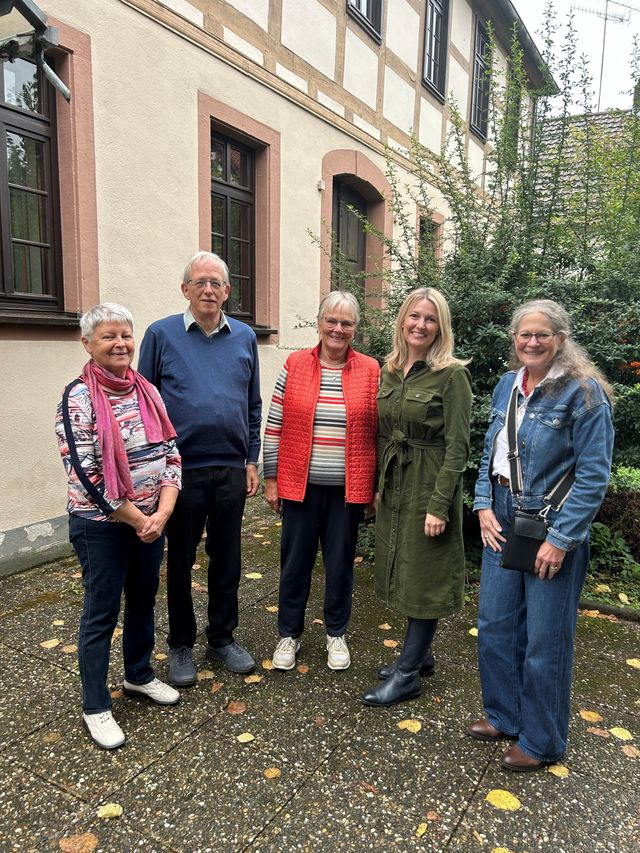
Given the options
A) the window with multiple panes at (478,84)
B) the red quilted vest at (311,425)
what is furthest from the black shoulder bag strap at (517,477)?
the window with multiple panes at (478,84)

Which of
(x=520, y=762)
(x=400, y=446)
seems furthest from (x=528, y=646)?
(x=400, y=446)

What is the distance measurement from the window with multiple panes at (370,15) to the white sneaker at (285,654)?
25.3ft

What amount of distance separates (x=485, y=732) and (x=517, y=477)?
1130 millimetres

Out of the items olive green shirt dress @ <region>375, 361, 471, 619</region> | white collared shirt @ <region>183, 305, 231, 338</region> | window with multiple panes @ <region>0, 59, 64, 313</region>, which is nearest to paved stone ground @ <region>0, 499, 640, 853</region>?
olive green shirt dress @ <region>375, 361, 471, 619</region>

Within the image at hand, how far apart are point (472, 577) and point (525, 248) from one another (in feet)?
8.13

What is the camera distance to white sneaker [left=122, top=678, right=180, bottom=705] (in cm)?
275

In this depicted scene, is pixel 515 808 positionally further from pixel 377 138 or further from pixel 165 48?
pixel 377 138

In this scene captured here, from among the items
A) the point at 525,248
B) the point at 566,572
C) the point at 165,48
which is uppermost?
the point at 165,48

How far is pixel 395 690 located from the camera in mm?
2809

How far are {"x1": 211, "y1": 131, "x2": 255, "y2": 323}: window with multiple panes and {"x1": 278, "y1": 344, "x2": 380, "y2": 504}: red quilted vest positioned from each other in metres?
3.68

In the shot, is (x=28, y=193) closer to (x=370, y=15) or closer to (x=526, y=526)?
(x=526, y=526)

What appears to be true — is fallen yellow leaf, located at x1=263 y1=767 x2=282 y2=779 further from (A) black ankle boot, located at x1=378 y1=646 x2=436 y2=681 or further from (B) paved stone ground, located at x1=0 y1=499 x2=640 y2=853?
(A) black ankle boot, located at x1=378 y1=646 x2=436 y2=681

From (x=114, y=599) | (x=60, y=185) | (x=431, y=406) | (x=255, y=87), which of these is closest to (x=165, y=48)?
(x=255, y=87)

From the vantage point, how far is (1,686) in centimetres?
289
